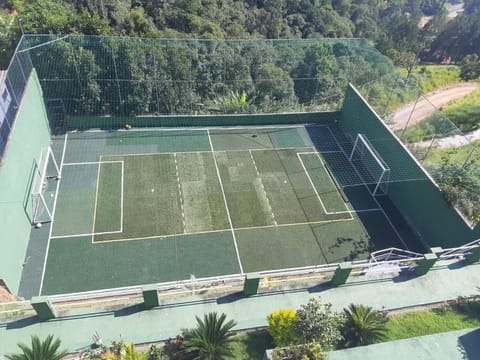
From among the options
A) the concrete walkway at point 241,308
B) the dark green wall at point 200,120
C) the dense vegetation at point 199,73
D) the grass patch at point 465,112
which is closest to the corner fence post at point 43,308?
the concrete walkway at point 241,308

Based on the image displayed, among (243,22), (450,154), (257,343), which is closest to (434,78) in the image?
(243,22)

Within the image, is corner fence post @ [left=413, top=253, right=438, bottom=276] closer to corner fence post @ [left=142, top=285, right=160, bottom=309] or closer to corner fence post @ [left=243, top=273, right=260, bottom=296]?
corner fence post @ [left=243, top=273, right=260, bottom=296]

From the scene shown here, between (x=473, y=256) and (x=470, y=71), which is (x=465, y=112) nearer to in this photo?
(x=470, y=71)

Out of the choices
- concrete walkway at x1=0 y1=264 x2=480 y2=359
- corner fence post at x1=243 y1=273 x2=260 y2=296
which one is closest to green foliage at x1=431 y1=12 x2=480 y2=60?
concrete walkway at x1=0 y1=264 x2=480 y2=359

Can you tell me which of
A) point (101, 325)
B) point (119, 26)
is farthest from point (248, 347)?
point (119, 26)

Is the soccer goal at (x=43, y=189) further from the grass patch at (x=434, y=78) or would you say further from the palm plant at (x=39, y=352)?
the grass patch at (x=434, y=78)

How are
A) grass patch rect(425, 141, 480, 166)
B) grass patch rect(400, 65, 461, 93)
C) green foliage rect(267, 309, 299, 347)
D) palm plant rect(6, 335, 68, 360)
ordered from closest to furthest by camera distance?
palm plant rect(6, 335, 68, 360) < green foliage rect(267, 309, 299, 347) < grass patch rect(425, 141, 480, 166) < grass patch rect(400, 65, 461, 93)

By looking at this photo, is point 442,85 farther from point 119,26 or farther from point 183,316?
point 183,316
